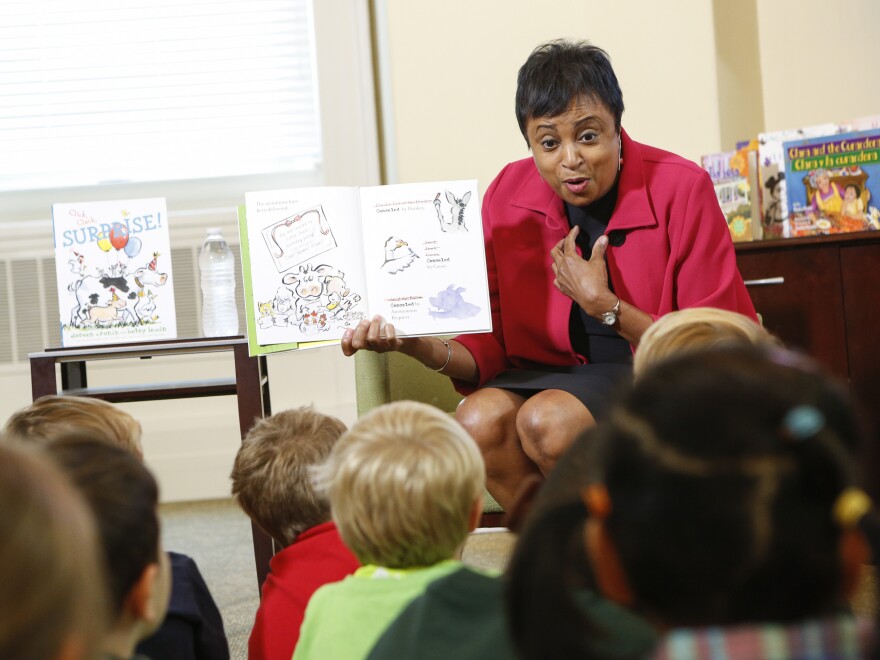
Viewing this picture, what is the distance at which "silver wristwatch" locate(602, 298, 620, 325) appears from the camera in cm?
205

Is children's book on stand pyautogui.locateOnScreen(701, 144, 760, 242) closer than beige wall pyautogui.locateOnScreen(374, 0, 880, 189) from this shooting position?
Yes

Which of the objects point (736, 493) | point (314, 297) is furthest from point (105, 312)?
point (736, 493)

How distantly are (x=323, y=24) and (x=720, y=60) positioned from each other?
143 cm

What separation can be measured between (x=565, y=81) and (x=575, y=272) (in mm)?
390

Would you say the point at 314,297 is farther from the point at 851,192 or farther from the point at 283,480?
the point at 851,192

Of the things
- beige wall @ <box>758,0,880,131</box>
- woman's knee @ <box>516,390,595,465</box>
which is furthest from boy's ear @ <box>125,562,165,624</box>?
beige wall @ <box>758,0,880,131</box>

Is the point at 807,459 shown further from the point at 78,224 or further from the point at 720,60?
the point at 720,60

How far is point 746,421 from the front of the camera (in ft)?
2.03

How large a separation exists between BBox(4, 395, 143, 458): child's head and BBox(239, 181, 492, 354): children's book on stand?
2.01 ft

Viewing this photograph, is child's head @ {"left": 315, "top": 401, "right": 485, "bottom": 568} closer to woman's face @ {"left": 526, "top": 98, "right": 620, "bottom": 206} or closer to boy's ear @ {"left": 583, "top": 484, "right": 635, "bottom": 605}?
boy's ear @ {"left": 583, "top": 484, "right": 635, "bottom": 605}

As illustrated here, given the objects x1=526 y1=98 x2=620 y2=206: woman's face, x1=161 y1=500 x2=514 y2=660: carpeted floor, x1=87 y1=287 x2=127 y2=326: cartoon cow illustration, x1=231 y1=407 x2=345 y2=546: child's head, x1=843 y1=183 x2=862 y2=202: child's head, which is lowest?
x1=161 y1=500 x2=514 y2=660: carpeted floor

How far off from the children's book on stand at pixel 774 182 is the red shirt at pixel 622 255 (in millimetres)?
843

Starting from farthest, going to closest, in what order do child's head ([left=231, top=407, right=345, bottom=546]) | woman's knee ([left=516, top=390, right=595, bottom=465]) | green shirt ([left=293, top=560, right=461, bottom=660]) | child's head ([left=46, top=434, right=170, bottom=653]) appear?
woman's knee ([left=516, top=390, right=595, bottom=465])
child's head ([left=231, top=407, right=345, bottom=546])
green shirt ([left=293, top=560, right=461, bottom=660])
child's head ([left=46, top=434, right=170, bottom=653])

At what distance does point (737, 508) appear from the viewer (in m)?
0.61
